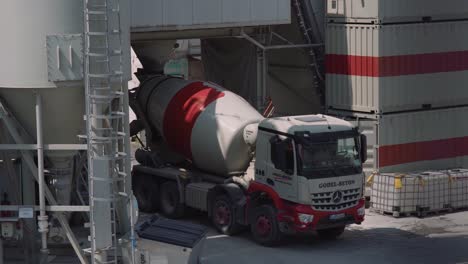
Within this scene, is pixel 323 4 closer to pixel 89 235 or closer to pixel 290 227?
pixel 290 227

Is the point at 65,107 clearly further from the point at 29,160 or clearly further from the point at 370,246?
the point at 370,246

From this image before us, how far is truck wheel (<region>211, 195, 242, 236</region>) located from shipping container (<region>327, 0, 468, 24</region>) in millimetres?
6099

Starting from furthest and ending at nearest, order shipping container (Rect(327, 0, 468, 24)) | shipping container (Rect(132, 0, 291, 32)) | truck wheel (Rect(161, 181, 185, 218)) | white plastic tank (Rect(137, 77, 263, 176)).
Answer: shipping container (Rect(327, 0, 468, 24)) → truck wheel (Rect(161, 181, 185, 218)) → shipping container (Rect(132, 0, 291, 32)) → white plastic tank (Rect(137, 77, 263, 176))

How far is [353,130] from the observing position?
888 inches

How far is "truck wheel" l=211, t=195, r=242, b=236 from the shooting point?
2327 centimetres

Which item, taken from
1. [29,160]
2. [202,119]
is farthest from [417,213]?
[29,160]

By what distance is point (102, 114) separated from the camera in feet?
55.1

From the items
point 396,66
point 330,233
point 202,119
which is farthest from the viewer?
point 396,66

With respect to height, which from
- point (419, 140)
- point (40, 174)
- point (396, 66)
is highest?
point (396, 66)

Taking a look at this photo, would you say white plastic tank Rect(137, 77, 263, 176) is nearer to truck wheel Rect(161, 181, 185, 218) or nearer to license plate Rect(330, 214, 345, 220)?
truck wheel Rect(161, 181, 185, 218)

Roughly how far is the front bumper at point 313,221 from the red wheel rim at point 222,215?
5.17 ft

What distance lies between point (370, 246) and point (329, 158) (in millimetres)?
2279

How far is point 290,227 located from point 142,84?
615 centimetres

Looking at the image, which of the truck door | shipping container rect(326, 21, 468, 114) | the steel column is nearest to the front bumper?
the truck door
